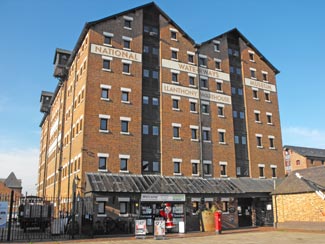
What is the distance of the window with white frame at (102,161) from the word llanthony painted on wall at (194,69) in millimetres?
11651

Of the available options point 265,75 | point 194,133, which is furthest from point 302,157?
point 194,133

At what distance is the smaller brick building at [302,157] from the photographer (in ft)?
266

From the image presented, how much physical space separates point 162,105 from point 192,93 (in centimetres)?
422

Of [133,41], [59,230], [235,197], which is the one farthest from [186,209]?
[133,41]

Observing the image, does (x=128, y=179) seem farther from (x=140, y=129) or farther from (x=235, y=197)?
(x=235, y=197)

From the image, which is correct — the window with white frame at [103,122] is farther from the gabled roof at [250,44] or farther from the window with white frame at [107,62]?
the gabled roof at [250,44]

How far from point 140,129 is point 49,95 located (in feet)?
114

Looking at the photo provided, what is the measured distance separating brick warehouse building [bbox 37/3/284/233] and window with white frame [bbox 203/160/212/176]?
104 millimetres

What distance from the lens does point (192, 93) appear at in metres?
36.0

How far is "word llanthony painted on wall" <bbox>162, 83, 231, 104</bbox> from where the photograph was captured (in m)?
34.5

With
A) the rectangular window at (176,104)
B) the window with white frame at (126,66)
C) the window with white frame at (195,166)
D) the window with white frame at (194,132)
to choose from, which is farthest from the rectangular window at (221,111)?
the window with white frame at (126,66)

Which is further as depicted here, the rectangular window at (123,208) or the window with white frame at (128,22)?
the window with white frame at (128,22)

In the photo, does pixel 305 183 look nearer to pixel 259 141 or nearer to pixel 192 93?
pixel 259 141

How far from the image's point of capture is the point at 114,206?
27281 millimetres
